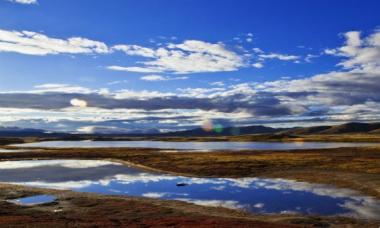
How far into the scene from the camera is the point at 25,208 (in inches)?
1543

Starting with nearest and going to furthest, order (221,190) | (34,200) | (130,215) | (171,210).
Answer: (130,215), (171,210), (34,200), (221,190)

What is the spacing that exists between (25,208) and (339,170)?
45.8 meters

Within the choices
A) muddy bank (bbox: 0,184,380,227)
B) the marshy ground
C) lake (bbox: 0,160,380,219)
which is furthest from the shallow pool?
lake (bbox: 0,160,380,219)

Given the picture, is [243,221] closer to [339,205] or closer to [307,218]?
[307,218]

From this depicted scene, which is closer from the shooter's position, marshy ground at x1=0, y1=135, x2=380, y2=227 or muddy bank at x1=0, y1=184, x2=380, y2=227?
muddy bank at x1=0, y1=184, x2=380, y2=227

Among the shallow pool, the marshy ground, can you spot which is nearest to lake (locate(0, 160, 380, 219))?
the marshy ground

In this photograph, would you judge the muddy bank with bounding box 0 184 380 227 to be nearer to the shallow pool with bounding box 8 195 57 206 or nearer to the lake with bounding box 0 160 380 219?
the shallow pool with bounding box 8 195 57 206

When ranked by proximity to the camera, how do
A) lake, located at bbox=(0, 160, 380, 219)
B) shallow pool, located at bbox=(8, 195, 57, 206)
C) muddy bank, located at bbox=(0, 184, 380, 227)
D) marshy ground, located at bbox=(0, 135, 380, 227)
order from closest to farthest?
muddy bank, located at bbox=(0, 184, 380, 227) → marshy ground, located at bbox=(0, 135, 380, 227) → lake, located at bbox=(0, 160, 380, 219) → shallow pool, located at bbox=(8, 195, 57, 206)

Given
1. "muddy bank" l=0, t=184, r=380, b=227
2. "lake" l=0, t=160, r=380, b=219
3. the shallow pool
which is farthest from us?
the shallow pool

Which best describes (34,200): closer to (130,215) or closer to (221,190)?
(130,215)

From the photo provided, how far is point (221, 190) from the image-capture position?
51188 millimetres

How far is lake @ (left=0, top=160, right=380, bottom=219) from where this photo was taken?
129ft

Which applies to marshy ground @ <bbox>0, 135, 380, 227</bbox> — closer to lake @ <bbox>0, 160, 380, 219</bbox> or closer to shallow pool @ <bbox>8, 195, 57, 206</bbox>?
shallow pool @ <bbox>8, 195, 57, 206</bbox>

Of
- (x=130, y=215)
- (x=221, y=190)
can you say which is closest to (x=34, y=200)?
(x=130, y=215)
